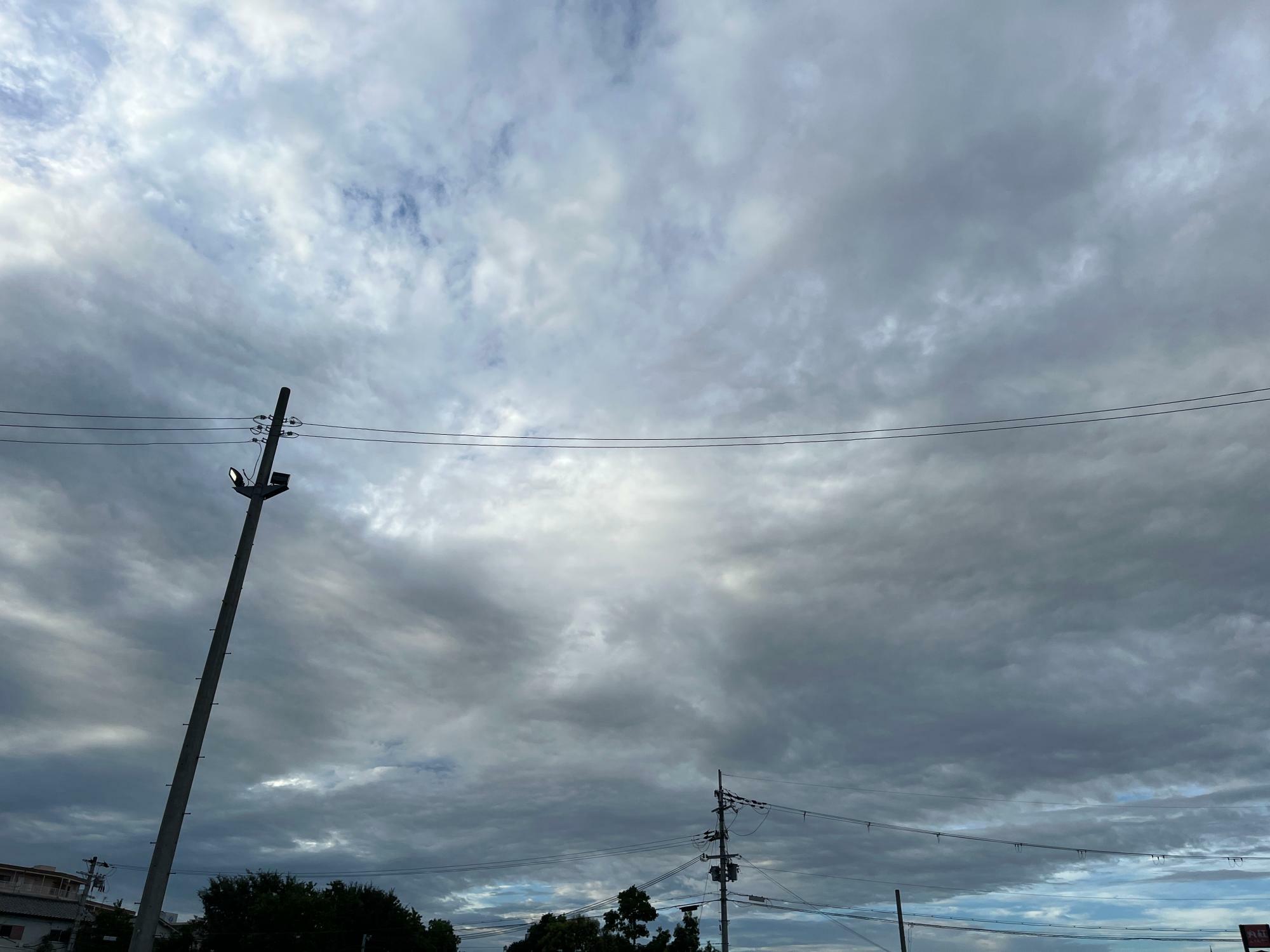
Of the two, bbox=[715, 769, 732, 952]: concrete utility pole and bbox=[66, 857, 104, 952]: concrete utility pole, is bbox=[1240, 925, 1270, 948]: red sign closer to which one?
bbox=[715, 769, 732, 952]: concrete utility pole

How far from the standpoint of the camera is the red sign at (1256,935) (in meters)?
62.3

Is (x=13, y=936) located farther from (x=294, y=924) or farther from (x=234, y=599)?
(x=234, y=599)

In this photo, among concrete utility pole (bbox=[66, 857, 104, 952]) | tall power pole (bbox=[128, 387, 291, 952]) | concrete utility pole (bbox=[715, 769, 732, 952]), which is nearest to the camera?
tall power pole (bbox=[128, 387, 291, 952])

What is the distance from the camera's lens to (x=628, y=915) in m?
69.6

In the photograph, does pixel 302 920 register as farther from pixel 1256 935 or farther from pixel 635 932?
pixel 1256 935

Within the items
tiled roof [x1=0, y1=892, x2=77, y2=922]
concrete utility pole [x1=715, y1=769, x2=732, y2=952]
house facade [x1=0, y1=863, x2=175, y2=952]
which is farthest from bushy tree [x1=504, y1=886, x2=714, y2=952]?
tiled roof [x1=0, y1=892, x2=77, y2=922]


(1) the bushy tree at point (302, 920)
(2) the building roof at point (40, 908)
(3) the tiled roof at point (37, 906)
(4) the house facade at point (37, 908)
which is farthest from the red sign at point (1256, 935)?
(3) the tiled roof at point (37, 906)

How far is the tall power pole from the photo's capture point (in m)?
19.1

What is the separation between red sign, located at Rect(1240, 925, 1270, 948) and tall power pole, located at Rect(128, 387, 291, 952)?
7360 cm

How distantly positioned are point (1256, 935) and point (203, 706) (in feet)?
247

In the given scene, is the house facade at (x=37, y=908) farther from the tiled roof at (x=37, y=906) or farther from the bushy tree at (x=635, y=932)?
the bushy tree at (x=635, y=932)

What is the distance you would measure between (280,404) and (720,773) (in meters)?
45.5

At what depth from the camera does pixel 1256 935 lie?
62.8m

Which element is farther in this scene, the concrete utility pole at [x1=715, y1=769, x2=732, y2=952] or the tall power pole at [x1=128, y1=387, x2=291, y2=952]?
the concrete utility pole at [x1=715, y1=769, x2=732, y2=952]
